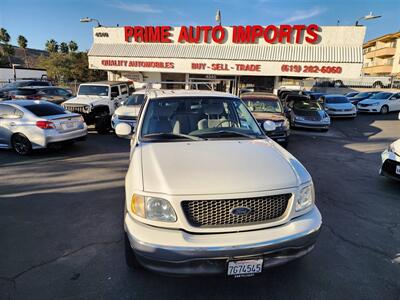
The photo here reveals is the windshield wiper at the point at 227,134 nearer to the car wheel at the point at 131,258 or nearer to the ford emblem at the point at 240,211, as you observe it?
the ford emblem at the point at 240,211

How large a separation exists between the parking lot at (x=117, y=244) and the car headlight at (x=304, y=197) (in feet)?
→ 2.89

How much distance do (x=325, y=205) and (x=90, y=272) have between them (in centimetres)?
383

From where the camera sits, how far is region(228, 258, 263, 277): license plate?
2.29 metres

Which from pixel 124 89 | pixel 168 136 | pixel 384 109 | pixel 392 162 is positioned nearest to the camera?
pixel 168 136

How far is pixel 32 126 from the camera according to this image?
7.49 m

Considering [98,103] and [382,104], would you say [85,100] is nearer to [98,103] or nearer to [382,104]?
[98,103]

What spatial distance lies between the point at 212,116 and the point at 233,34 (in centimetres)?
1618

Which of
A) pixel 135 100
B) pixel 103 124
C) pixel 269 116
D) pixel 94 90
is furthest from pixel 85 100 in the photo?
pixel 269 116

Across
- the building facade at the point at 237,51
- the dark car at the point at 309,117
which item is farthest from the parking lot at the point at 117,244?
the building facade at the point at 237,51

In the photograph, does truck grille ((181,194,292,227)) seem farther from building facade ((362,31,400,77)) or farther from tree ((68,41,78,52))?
tree ((68,41,78,52))

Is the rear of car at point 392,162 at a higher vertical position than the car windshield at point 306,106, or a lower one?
lower

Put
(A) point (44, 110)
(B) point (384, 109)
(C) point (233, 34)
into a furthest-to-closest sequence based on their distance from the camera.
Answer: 1. (B) point (384, 109)
2. (C) point (233, 34)
3. (A) point (44, 110)

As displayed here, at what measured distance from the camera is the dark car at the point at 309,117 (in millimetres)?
12422

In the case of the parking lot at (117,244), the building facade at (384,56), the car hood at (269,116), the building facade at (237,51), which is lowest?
the parking lot at (117,244)
